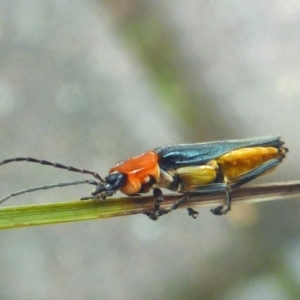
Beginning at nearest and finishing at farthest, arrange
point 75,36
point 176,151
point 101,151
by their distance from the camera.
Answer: point 176,151 → point 101,151 → point 75,36

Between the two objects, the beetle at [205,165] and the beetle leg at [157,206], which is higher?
the beetle at [205,165]

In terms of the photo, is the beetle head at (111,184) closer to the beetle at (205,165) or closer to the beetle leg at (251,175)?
the beetle at (205,165)

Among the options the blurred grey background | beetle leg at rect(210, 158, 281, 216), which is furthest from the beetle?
the blurred grey background

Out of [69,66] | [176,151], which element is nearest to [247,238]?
[176,151]

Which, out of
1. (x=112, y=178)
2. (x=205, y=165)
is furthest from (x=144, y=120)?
(x=112, y=178)

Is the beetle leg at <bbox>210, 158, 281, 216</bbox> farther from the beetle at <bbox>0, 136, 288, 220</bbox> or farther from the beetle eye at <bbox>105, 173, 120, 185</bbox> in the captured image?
the beetle eye at <bbox>105, 173, 120, 185</bbox>

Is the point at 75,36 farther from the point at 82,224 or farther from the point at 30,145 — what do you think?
the point at 82,224

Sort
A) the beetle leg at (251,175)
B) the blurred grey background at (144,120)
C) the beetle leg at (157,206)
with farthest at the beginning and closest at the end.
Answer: the blurred grey background at (144,120)
the beetle leg at (251,175)
the beetle leg at (157,206)

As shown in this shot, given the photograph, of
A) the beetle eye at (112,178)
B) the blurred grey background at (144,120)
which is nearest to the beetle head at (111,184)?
the beetle eye at (112,178)

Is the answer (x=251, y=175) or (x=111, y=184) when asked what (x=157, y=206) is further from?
(x=251, y=175)
